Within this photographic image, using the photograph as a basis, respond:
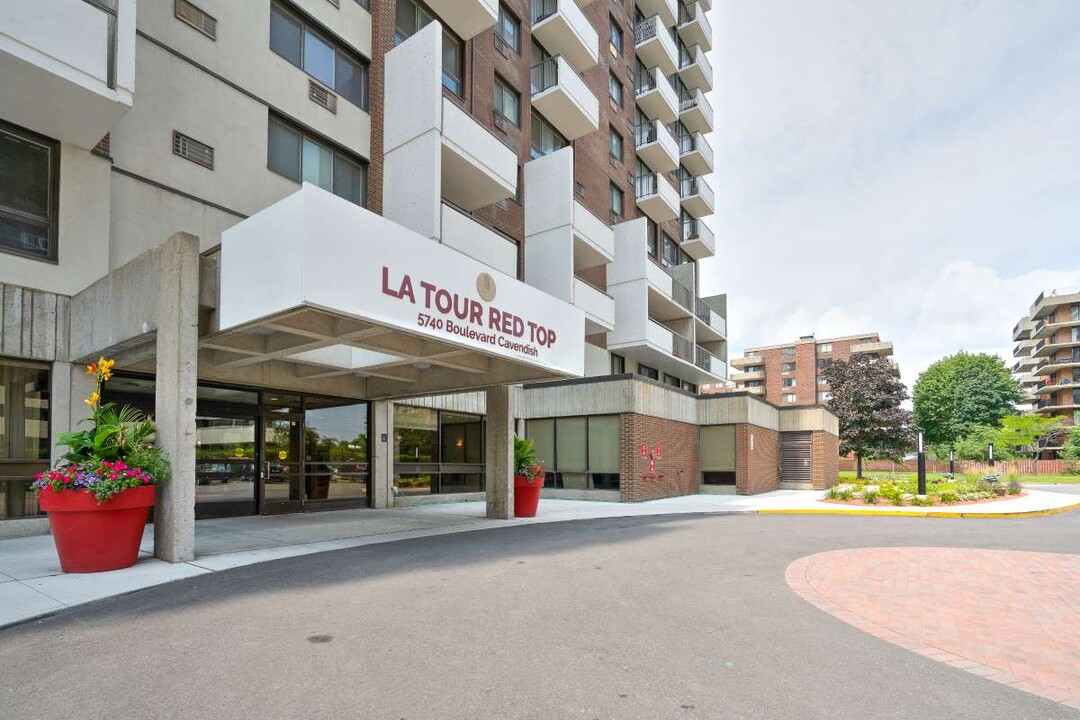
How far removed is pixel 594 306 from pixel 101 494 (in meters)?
19.2

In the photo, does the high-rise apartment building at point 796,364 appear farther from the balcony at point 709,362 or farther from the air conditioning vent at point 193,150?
the air conditioning vent at point 193,150

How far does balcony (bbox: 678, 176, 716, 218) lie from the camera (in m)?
38.7

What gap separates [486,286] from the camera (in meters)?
11.3

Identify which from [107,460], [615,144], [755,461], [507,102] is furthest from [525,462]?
[615,144]

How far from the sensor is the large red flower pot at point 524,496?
51.7ft

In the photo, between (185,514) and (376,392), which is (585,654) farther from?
(376,392)

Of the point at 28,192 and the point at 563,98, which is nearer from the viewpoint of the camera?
the point at 28,192

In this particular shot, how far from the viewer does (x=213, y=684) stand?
4375 millimetres

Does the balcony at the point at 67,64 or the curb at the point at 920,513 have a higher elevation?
the balcony at the point at 67,64

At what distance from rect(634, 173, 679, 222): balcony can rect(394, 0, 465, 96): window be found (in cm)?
1404

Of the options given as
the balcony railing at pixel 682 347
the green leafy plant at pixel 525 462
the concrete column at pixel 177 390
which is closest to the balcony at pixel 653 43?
the balcony railing at pixel 682 347

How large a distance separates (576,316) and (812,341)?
88.2m

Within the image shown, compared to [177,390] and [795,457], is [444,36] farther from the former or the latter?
[795,457]

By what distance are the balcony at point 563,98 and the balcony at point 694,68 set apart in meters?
16.2
